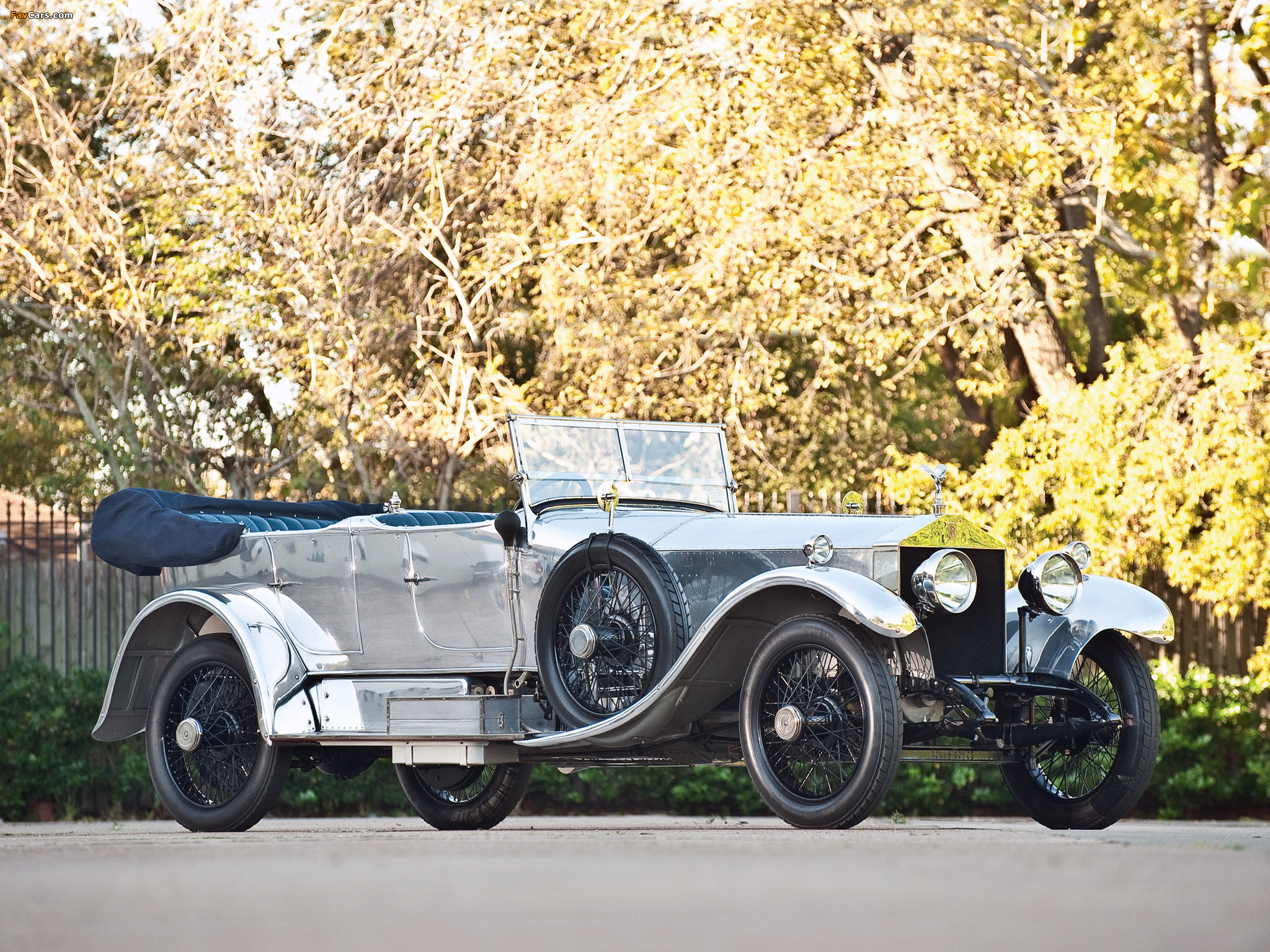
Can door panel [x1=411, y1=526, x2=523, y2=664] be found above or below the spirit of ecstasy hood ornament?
below

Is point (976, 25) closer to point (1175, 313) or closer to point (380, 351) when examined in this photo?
point (1175, 313)

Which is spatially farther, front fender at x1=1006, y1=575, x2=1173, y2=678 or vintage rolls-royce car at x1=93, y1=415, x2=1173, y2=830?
front fender at x1=1006, y1=575, x2=1173, y2=678

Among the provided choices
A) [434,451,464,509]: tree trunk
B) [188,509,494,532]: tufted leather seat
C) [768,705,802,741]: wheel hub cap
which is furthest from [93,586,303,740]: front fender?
[434,451,464,509]: tree trunk

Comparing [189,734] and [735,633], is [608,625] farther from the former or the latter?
[189,734]

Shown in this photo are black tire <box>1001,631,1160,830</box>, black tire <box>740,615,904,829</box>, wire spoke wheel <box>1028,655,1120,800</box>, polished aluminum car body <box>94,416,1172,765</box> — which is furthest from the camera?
wire spoke wheel <box>1028,655,1120,800</box>

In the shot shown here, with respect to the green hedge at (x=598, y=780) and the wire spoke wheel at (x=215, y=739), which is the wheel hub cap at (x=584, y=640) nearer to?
the wire spoke wheel at (x=215, y=739)

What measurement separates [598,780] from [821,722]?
19.6ft

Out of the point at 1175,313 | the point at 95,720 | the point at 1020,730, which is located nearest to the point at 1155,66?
the point at 1175,313

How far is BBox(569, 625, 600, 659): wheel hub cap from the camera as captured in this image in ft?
22.7

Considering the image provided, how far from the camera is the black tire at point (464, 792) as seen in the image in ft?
28.1

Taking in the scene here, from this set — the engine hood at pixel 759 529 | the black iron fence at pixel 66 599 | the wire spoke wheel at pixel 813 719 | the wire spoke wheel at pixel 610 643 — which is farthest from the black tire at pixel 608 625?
the black iron fence at pixel 66 599

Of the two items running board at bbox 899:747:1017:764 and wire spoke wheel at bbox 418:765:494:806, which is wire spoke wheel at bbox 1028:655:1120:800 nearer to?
running board at bbox 899:747:1017:764

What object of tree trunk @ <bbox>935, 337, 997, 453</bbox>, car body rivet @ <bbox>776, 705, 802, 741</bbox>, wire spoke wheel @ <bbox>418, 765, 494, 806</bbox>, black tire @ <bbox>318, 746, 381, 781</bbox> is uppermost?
tree trunk @ <bbox>935, 337, 997, 453</bbox>

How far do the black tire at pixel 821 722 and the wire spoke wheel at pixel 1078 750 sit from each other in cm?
113
